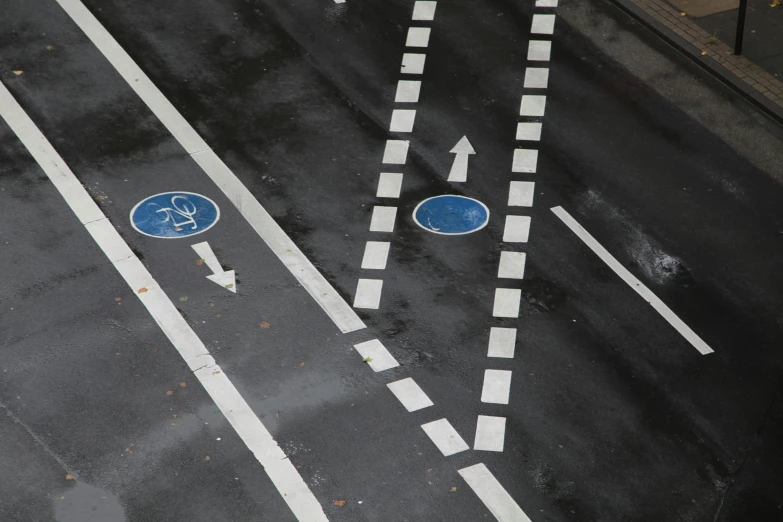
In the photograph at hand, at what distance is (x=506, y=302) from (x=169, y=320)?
12.5 feet

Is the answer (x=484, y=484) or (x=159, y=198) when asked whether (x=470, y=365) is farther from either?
(x=159, y=198)

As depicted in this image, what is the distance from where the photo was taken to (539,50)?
17.7m

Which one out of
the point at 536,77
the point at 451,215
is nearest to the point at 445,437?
the point at 451,215

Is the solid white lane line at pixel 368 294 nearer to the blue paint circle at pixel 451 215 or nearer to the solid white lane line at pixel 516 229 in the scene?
the blue paint circle at pixel 451 215

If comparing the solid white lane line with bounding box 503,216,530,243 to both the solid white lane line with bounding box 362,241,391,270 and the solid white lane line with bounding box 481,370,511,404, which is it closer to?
the solid white lane line with bounding box 362,241,391,270

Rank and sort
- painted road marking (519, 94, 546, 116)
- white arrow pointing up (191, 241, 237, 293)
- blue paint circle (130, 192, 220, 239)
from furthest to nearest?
painted road marking (519, 94, 546, 116) → blue paint circle (130, 192, 220, 239) → white arrow pointing up (191, 241, 237, 293)

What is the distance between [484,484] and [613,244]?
165 inches

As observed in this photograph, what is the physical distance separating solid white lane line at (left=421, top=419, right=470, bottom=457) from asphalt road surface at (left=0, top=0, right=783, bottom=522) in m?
0.03

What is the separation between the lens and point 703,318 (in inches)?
517

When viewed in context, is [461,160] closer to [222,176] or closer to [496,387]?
[222,176]

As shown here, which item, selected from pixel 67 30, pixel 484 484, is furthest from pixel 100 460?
pixel 67 30

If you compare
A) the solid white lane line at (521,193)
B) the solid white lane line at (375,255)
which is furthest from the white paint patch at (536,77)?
the solid white lane line at (375,255)

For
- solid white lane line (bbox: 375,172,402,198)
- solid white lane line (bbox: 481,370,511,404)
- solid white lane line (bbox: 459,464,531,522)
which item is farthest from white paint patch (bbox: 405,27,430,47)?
solid white lane line (bbox: 459,464,531,522)

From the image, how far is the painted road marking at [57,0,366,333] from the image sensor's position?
518 inches
